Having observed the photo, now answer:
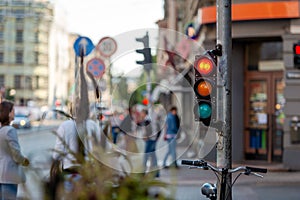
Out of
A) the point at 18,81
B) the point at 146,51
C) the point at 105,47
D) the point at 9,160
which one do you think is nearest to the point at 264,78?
the point at 105,47

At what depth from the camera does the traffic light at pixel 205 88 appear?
22.5 feet

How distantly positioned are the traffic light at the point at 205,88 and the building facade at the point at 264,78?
8.43 meters

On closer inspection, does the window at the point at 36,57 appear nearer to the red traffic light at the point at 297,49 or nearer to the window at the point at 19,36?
the window at the point at 19,36

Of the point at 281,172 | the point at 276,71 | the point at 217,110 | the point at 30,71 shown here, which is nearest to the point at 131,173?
the point at 217,110

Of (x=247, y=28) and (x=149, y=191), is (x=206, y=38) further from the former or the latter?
(x=149, y=191)

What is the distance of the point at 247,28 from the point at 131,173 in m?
12.3

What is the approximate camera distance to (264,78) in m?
16.5

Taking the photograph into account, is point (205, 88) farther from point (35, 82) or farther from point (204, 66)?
point (35, 82)

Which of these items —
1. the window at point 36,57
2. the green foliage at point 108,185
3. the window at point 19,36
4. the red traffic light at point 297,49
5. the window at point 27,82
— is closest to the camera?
the green foliage at point 108,185

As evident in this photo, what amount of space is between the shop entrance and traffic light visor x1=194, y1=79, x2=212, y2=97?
936 cm

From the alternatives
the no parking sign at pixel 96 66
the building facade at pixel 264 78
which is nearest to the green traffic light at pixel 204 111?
the no parking sign at pixel 96 66

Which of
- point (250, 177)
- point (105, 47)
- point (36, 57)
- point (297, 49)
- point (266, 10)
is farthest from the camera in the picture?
point (36, 57)

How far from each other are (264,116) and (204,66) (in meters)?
9.80

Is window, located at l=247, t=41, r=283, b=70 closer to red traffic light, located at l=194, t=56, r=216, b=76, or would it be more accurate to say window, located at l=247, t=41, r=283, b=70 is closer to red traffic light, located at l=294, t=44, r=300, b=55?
red traffic light, located at l=294, t=44, r=300, b=55
